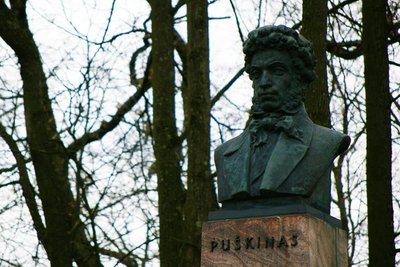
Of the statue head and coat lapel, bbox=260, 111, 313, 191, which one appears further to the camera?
the statue head

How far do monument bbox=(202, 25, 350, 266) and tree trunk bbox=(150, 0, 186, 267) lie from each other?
4.72 m

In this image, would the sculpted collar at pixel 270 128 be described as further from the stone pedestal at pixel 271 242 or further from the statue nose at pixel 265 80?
the stone pedestal at pixel 271 242

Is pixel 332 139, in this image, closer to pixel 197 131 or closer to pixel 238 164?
pixel 238 164

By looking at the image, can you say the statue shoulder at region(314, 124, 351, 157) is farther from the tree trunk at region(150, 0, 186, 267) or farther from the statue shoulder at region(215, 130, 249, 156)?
the tree trunk at region(150, 0, 186, 267)

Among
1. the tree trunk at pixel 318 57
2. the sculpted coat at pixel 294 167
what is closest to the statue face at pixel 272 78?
the sculpted coat at pixel 294 167

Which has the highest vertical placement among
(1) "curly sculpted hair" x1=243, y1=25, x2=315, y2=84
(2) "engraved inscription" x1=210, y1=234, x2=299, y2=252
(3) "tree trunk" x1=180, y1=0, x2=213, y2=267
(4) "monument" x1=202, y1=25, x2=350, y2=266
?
(3) "tree trunk" x1=180, y1=0, x2=213, y2=267

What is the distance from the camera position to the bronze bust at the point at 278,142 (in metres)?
8.45

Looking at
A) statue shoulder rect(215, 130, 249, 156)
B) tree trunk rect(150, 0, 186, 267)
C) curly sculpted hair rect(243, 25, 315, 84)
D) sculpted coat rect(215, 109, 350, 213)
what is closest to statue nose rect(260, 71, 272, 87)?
curly sculpted hair rect(243, 25, 315, 84)

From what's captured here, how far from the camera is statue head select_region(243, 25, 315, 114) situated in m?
8.79

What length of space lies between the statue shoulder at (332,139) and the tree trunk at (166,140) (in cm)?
499

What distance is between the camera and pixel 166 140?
14258 millimetres

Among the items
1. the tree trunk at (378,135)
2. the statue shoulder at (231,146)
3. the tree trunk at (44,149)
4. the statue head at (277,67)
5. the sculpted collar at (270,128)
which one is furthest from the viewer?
the tree trunk at (44,149)

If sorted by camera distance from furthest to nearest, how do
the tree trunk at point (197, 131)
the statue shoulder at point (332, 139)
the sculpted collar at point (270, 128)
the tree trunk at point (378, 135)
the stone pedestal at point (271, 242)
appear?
the tree trunk at point (197, 131)
the tree trunk at point (378, 135)
the sculpted collar at point (270, 128)
the statue shoulder at point (332, 139)
the stone pedestal at point (271, 242)

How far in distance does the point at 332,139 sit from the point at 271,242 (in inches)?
36.2
